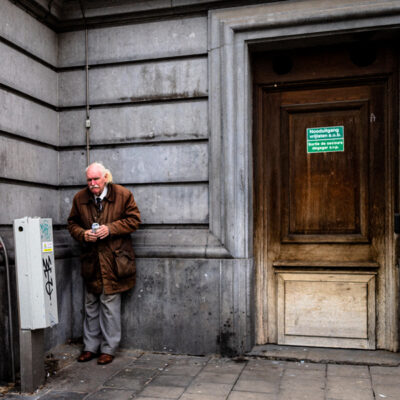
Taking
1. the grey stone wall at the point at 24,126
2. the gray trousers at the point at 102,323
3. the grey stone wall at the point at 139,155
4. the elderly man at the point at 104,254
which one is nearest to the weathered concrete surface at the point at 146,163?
the grey stone wall at the point at 139,155

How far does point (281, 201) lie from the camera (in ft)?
16.9

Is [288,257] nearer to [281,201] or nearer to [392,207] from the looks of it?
[281,201]

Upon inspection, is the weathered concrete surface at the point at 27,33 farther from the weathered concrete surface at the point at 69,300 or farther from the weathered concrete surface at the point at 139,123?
the weathered concrete surface at the point at 69,300

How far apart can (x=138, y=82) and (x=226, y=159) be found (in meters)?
1.37

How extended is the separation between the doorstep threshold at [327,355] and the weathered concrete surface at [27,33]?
400cm

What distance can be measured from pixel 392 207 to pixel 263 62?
2.09 metres

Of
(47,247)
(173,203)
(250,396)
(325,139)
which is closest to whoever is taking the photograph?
(250,396)

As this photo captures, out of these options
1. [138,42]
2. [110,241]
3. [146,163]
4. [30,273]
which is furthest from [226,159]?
[30,273]

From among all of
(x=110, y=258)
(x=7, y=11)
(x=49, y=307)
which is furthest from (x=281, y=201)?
(x=7, y=11)

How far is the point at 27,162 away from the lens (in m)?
5.00

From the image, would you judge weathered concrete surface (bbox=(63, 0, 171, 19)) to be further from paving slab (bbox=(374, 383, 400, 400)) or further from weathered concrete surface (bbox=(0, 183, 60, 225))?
paving slab (bbox=(374, 383, 400, 400))

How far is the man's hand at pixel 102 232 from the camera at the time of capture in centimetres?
463

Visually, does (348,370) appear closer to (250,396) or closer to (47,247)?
(250,396)

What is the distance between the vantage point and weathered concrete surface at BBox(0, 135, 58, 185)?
15.3ft
